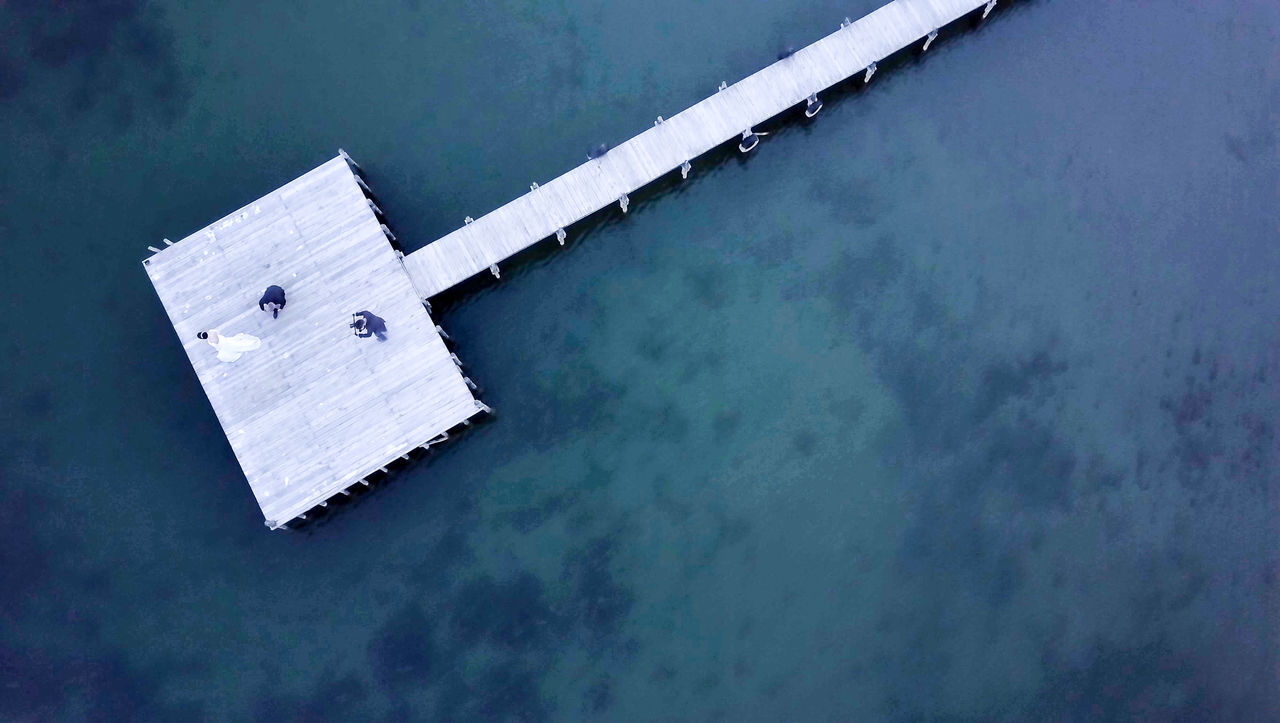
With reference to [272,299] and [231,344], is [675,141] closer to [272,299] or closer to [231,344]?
[272,299]

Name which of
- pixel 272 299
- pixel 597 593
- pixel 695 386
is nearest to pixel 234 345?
pixel 272 299

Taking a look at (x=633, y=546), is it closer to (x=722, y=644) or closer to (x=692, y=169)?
(x=722, y=644)

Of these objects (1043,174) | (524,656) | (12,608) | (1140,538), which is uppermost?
(12,608)

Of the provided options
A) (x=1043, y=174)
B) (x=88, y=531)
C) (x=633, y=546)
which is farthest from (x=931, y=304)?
(x=88, y=531)

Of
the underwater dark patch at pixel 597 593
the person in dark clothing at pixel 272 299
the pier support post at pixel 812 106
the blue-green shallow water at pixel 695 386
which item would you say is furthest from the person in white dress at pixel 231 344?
the pier support post at pixel 812 106

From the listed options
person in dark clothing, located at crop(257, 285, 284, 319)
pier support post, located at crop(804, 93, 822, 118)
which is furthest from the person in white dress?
pier support post, located at crop(804, 93, 822, 118)

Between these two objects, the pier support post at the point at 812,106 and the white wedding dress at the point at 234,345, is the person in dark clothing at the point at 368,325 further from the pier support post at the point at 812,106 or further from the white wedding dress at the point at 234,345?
the pier support post at the point at 812,106
